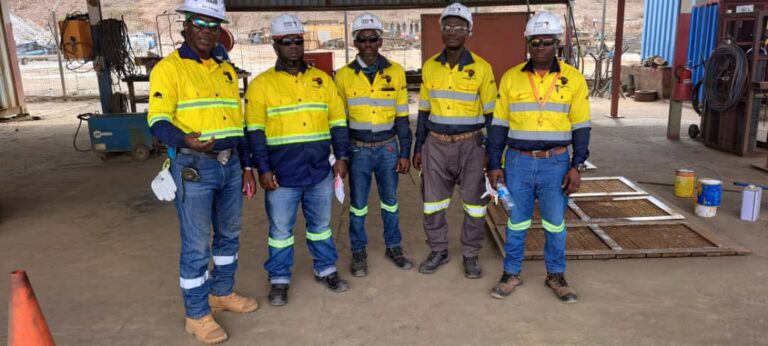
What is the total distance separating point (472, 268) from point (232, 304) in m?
1.78

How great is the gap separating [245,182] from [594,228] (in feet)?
10.6

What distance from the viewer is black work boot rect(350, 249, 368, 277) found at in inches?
174

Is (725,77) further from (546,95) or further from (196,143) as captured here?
(196,143)

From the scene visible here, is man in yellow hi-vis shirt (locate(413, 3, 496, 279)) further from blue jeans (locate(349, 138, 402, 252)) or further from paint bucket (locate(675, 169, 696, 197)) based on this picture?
paint bucket (locate(675, 169, 696, 197))

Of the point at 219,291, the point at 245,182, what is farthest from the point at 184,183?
the point at 219,291

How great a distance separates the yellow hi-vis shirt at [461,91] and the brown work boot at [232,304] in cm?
186

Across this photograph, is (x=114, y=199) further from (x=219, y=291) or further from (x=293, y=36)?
(x=293, y=36)

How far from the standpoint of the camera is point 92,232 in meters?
5.64

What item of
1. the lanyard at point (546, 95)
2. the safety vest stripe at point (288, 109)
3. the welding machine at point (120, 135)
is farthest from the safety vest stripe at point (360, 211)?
the welding machine at point (120, 135)

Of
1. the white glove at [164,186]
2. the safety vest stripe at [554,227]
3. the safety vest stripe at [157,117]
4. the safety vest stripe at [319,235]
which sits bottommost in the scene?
the safety vest stripe at [319,235]

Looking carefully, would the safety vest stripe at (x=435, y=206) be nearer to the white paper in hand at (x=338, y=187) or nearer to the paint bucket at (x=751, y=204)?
the white paper in hand at (x=338, y=187)

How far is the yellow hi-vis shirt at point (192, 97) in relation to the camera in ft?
10.3

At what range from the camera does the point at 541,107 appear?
373 centimetres

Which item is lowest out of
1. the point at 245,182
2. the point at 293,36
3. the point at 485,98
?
the point at 245,182
